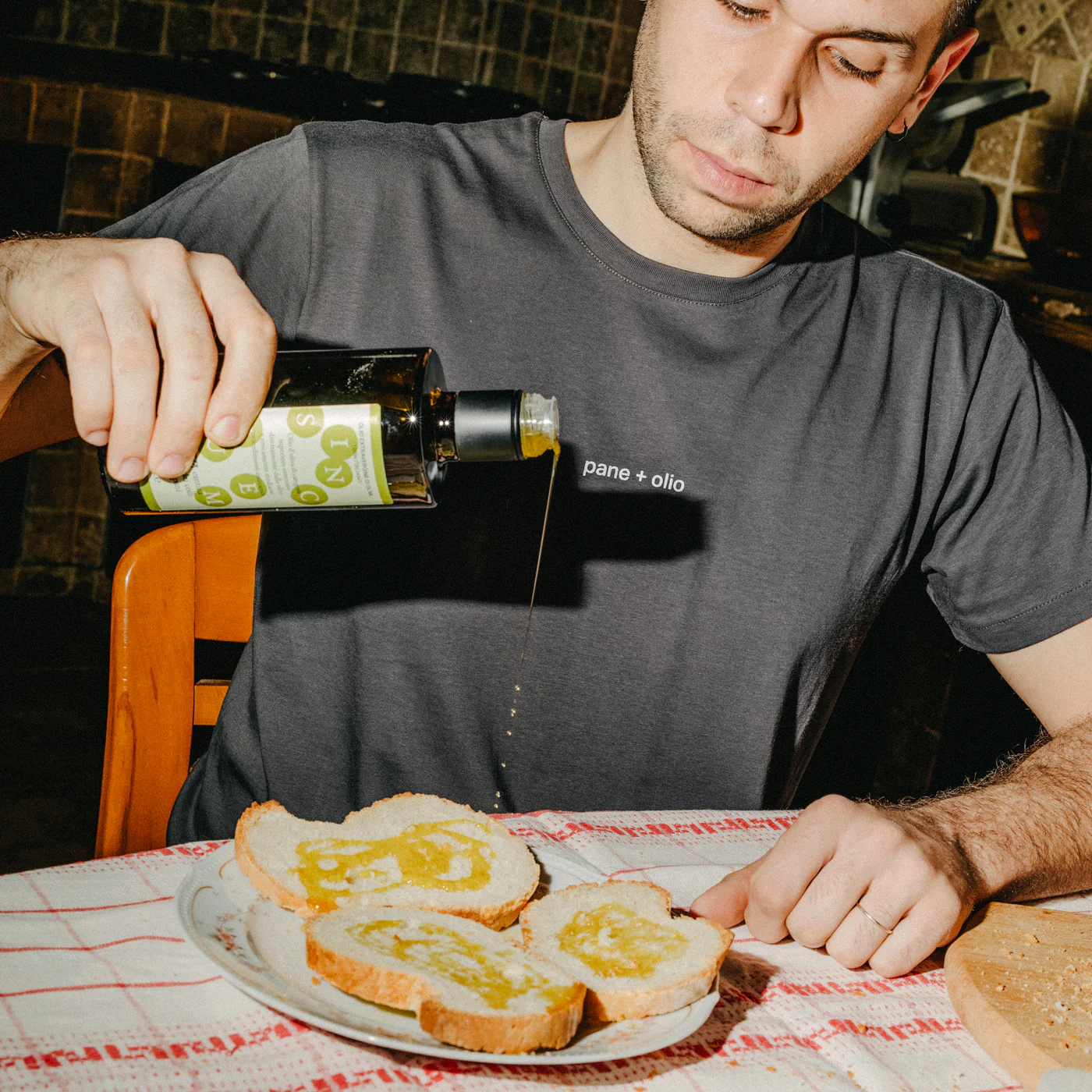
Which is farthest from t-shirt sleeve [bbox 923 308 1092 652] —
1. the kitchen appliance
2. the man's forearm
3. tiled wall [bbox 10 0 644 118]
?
tiled wall [bbox 10 0 644 118]

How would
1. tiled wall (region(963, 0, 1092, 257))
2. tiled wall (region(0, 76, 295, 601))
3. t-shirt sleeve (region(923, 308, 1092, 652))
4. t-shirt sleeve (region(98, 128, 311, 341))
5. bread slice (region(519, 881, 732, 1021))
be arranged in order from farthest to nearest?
tiled wall (region(0, 76, 295, 601)) < tiled wall (region(963, 0, 1092, 257)) < t-shirt sleeve (region(923, 308, 1092, 652)) < t-shirt sleeve (region(98, 128, 311, 341)) < bread slice (region(519, 881, 732, 1021))

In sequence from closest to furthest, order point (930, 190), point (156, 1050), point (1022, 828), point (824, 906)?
point (156, 1050), point (824, 906), point (1022, 828), point (930, 190)

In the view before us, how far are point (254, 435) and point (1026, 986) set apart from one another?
752 mm

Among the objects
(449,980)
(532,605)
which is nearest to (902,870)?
(449,980)

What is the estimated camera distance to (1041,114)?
3.07m

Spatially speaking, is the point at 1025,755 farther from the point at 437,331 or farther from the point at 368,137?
the point at 368,137

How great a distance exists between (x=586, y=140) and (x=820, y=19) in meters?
0.37

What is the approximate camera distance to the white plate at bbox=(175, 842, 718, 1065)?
696 mm

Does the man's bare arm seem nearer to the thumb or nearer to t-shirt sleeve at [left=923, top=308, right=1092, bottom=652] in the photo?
the thumb

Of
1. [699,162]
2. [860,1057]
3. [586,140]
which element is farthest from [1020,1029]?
[586,140]

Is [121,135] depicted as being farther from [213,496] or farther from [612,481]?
[213,496]

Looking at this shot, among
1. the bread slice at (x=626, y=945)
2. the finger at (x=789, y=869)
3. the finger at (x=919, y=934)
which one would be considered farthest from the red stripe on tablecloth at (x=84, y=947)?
the finger at (x=919, y=934)

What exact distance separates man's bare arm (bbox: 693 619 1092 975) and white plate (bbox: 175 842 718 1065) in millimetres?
163

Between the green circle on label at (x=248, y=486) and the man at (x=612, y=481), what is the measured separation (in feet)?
1.61
